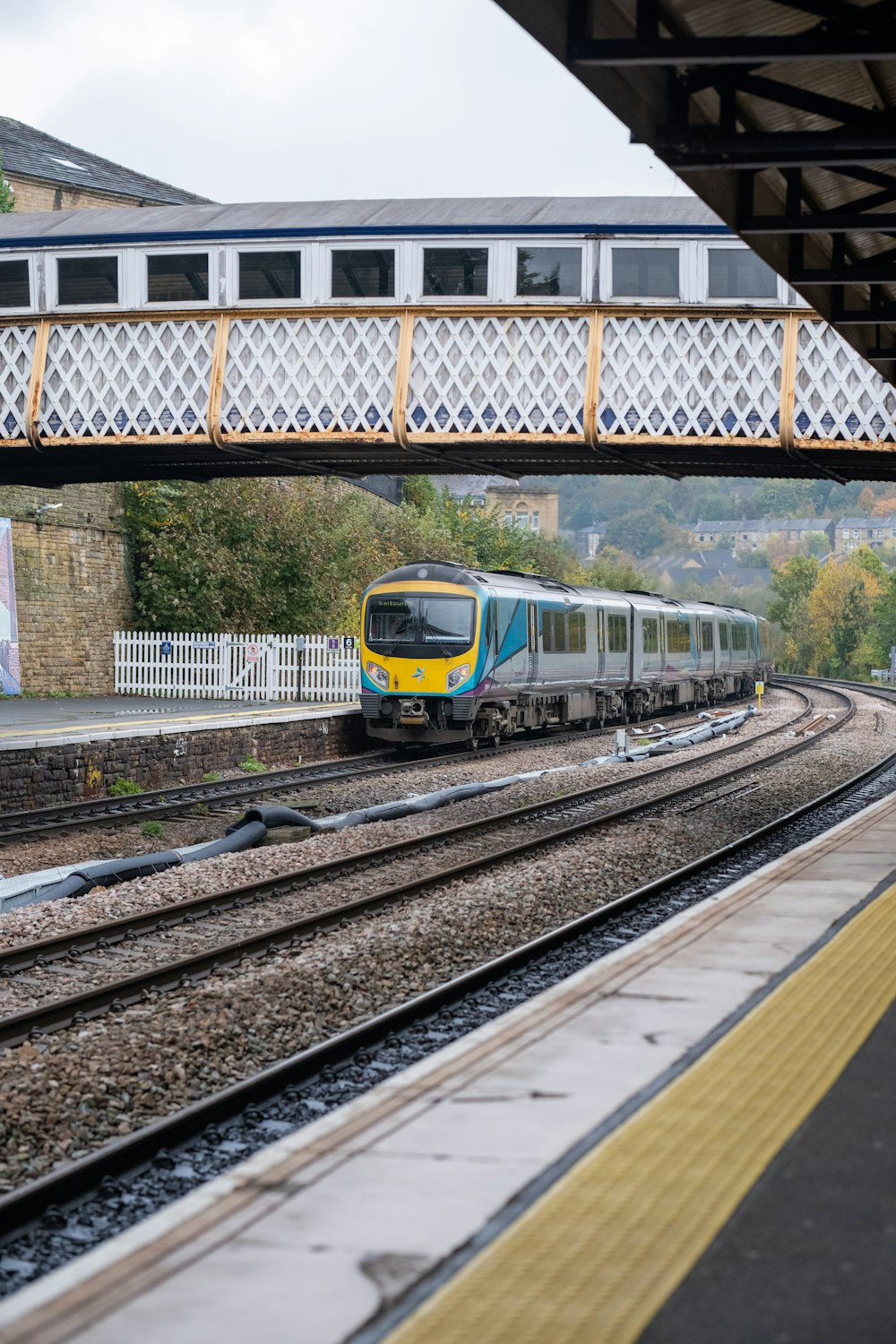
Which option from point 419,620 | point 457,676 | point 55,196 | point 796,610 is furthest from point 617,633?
point 796,610

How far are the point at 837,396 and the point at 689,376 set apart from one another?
5.66 feet

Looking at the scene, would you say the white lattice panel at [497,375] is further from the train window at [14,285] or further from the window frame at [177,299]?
the train window at [14,285]

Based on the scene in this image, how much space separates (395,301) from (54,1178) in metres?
14.2

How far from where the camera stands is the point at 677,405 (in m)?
17.7

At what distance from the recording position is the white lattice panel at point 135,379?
18.6m

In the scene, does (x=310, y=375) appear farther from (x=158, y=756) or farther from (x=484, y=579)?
(x=484, y=579)

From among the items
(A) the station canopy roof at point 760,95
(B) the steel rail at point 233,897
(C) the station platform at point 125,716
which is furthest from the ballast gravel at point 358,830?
(A) the station canopy roof at point 760,95

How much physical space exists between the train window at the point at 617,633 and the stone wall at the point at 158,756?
7.34 meters

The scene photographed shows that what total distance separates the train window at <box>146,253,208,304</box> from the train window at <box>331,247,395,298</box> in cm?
175

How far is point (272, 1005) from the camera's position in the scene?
828 centimetres

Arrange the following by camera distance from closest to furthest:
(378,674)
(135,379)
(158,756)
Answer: (135,379) → (158,756) → (378,674)

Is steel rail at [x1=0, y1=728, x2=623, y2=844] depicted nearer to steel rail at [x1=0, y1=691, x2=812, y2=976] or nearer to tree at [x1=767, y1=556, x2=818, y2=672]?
steel rail at [x1=0, y1=691, x2=812, y2=976]

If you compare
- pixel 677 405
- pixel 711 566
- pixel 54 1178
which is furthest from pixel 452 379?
pixel 711 566

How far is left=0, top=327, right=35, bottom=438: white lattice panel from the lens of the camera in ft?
62.4
